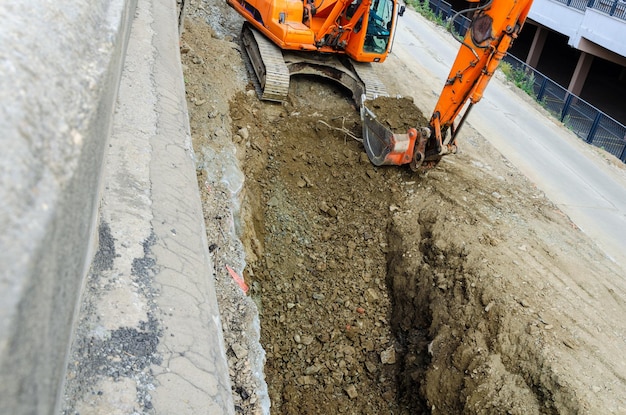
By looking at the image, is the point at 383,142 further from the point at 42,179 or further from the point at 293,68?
the point at 42,179

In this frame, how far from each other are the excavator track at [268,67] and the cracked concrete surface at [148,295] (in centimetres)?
515

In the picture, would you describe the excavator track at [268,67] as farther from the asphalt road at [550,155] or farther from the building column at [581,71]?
the building column at [581,71]

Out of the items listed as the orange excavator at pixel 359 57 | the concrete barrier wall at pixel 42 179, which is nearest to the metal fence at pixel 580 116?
the orange excavator at pixel 359 57

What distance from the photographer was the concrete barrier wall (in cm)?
73

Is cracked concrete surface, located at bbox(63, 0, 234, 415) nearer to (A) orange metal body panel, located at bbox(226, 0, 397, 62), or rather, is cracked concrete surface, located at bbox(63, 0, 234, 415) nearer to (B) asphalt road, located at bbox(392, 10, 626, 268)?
(A) orange metal body panel, located at bbox(226, 0, 397, 62)

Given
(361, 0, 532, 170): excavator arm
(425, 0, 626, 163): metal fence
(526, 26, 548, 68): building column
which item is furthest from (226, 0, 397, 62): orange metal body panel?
(526, 26, 548, 68): building column

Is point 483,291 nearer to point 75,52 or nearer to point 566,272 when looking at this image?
point 566,272

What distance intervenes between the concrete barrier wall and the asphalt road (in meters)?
8.89

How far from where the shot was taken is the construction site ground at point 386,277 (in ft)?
17.8

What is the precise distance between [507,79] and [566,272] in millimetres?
10756

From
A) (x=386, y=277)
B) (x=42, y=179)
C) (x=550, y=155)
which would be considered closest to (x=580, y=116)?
(x=550, y=155)

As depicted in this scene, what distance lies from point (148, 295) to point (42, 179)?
6.56 feet

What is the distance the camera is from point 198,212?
3635 millimetres

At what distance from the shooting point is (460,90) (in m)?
7.25
